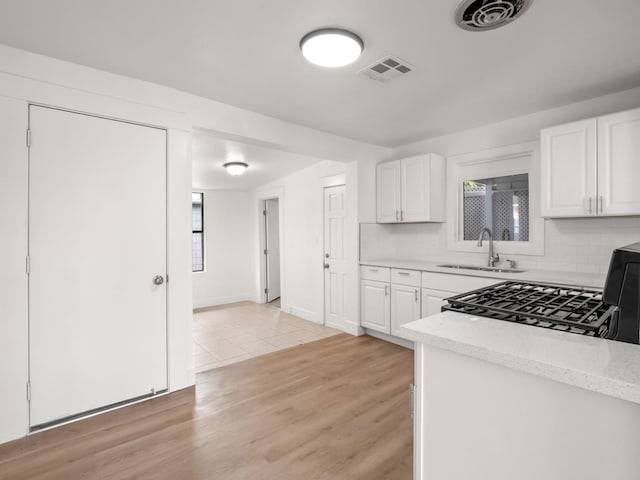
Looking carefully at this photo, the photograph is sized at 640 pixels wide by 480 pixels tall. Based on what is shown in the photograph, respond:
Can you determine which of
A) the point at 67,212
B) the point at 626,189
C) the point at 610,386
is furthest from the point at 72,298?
the point at 626,189

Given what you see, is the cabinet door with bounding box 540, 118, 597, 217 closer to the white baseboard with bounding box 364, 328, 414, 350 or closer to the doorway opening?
the white baseboard with bounding box 364, 328, 414, 350

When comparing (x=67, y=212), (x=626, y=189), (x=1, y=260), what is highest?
(x=626, y=189)

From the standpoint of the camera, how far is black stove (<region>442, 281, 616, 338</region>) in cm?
110

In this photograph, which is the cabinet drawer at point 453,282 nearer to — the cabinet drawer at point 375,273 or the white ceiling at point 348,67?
the cabinet drawer at point 375,273

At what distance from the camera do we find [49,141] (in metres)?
2.24

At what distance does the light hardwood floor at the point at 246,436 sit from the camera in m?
1.84

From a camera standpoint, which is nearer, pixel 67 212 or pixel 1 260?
pixel 1 260

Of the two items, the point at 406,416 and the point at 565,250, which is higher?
the point at 565,250

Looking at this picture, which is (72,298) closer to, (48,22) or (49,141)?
(49,141)

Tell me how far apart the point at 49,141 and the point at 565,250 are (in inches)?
167

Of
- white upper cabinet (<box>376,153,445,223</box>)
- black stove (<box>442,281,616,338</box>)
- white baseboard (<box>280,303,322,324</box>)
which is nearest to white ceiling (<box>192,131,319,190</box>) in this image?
white upper cabinet (<box>376,153,445,223</box>)

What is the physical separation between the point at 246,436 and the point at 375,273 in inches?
93.7

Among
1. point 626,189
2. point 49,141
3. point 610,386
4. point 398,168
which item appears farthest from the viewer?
point 398,168

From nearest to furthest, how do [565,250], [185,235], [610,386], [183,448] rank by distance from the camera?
[610,386] → [183,448] → [185,235] → [565,250]
